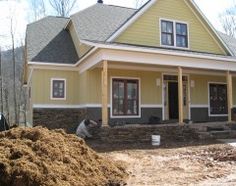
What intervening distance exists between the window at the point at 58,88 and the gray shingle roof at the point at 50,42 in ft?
3.45

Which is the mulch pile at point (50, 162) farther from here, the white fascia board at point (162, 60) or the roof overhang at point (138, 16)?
the roof overhang at point (138, 16)

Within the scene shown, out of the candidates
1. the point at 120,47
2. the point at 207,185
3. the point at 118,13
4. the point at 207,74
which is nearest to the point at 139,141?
the point at 120,47

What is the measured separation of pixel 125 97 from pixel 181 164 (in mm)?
9016

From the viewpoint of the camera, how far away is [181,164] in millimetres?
9938

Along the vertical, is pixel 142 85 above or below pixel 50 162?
above

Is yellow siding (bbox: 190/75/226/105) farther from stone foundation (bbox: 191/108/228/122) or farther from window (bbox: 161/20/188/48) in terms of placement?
window (bbox: 161/20/188/48)

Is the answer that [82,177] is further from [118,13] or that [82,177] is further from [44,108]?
[118,13]

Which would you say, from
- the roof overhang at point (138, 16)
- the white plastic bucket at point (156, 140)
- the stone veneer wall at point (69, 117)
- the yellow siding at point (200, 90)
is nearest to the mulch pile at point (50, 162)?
the white plastic bucket at point (156, 140)

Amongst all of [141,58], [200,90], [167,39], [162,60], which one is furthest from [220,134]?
[167,39]

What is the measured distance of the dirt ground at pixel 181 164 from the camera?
793cm

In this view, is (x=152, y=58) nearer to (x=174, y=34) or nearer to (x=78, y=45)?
(x=174, y=34)

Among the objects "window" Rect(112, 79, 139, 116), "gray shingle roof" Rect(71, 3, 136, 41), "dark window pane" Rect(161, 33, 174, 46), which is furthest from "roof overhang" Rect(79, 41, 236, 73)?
"dark window pane" Rect(161, 33, 174, 46)

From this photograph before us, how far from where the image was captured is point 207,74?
21.1 meters

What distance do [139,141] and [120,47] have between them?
397 centimetres
